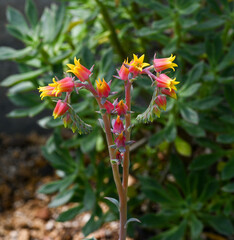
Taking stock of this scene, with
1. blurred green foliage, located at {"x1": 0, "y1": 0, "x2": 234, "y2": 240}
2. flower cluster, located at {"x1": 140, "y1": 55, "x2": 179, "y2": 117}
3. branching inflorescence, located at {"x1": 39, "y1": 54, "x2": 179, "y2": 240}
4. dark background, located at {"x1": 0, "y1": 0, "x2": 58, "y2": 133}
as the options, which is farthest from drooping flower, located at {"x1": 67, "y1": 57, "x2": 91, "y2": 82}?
dark background, located at {"x1": 0, "y1": 0, "x2": 58, "y2": 133}

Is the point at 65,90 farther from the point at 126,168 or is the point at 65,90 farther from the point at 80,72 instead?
Result: the point at 126,168

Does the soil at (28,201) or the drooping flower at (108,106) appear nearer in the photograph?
the drooping flower at (108,106)

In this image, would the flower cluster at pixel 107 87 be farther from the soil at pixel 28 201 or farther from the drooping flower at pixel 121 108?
the soil at pixel 28 201

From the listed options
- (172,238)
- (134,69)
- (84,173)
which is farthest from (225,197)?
(134,69)

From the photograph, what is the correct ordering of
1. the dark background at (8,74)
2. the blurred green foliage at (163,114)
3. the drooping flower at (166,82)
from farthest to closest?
the dark background at (8,74) → the blurred green foliage at (163,114) → the drooping flower at (166,82)

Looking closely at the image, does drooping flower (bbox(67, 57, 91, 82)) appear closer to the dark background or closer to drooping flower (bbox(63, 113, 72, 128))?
drooping flower (bbox(63, 113, 72, 128))

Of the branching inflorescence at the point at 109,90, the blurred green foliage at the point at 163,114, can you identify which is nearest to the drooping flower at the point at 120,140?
the branching inflorescence at the point at 109,90

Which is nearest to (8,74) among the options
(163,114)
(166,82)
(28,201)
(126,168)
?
(28,201)
